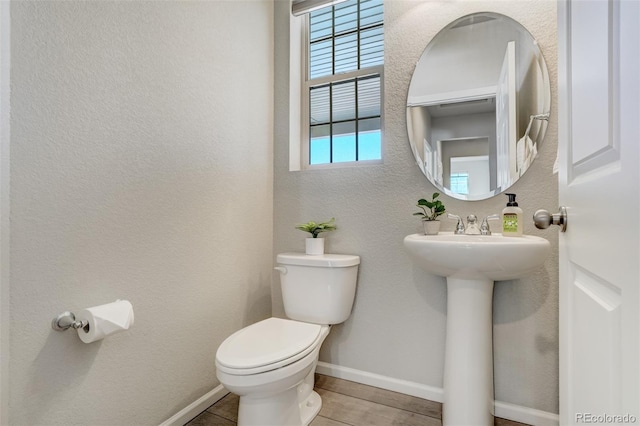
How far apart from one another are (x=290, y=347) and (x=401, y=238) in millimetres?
825

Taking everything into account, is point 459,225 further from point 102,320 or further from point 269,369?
point 102,320

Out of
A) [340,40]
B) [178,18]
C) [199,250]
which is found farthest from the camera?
[340,40]

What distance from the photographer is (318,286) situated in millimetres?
1690

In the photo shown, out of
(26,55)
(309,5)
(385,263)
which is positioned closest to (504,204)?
(385,263)

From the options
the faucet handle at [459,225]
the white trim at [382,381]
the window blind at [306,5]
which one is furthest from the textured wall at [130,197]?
the faucet handle at [459,225]

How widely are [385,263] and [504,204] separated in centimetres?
66

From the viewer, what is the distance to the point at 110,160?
1186mm

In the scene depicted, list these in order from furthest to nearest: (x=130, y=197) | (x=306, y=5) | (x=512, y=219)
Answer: (x=306, y=5)
(x=512, y=219)
(x=130, y=197)

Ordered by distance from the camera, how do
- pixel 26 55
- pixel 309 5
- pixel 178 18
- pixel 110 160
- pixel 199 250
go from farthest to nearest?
pixel 309 5 < pixel 199 250 < pixel 178 18 < pixel 110 160 < pixel 26 55

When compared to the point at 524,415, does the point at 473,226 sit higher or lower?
higher

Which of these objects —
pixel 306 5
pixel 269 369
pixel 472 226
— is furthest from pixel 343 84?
pixel 269 369

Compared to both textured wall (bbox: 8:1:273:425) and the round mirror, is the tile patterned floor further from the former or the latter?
the round mirror

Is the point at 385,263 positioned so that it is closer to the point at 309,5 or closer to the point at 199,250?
the point at 199,250

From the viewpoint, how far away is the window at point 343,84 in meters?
2.00
